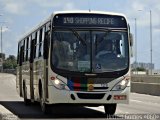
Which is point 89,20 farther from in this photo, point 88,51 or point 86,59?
point 86,59

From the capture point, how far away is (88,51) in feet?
56.1

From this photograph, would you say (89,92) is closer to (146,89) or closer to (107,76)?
(107,76)

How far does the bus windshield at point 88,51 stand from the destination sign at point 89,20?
23 cm

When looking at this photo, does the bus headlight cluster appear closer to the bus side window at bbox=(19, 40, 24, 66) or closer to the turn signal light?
the turn signal light

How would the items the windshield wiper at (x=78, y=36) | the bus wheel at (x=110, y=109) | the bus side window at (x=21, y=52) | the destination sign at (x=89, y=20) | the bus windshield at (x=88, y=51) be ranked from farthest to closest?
the bus side window at (x=21, y=52) < the bus wheel at (x=110, y=109) < the destination sign at (x=89, y=20) < the windshield wiper at (x=78, y=36) < the bus windshield at (x=88, y=51)

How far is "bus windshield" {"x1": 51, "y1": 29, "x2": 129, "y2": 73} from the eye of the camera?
16.9m

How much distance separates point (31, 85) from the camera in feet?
71.3

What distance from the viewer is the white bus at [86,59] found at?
16812mm

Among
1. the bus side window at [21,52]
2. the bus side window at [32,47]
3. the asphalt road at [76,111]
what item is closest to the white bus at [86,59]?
the asphalt road at [76,111]

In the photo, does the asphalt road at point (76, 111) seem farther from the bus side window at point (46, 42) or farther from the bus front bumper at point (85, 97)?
the bus side window at point (46, 42)

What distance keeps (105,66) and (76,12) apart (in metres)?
2.04

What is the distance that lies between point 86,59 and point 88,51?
27 centimetres

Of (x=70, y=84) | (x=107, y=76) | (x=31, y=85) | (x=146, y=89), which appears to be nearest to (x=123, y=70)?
(x=107, y=76)

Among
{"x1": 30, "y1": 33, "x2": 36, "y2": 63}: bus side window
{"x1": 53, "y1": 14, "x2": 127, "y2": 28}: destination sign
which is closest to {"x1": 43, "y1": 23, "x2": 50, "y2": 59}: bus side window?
{"x1": 53, "y1": 14, "x2": 127, "y2": 28}: destination sign
